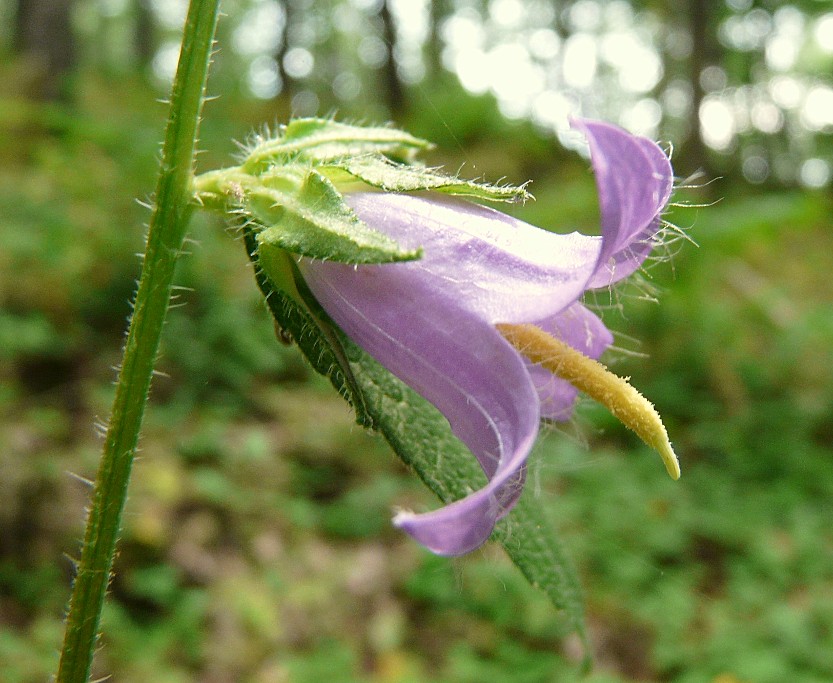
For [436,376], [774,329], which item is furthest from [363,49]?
[436,376]

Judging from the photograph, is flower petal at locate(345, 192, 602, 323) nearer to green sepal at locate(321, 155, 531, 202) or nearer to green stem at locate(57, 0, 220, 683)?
green sepal at locate(321, 155, 531, 202)

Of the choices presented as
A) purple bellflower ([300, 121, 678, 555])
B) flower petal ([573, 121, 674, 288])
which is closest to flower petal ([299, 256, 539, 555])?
purple bellflower ([300, 121, 678, 555])

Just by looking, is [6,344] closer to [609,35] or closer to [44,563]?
[44,563]

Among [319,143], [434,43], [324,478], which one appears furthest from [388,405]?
[434,43]

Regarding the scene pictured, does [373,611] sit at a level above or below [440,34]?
below

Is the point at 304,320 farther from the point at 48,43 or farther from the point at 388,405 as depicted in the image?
the point at 48,43
